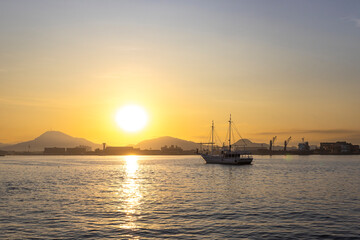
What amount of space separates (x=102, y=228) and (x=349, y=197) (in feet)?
127

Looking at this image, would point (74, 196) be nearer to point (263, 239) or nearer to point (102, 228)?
point (102, 228)

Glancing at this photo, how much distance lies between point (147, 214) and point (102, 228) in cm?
798

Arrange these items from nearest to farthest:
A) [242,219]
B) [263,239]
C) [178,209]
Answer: [263,239]
[242,219]
[178,209]

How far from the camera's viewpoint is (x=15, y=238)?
29.4 meters

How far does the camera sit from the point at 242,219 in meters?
36.8

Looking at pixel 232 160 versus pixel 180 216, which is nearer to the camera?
pixel 180 216

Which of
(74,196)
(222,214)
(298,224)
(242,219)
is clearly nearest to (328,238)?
(298,224)

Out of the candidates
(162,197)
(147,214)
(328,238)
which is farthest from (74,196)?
(328,238)

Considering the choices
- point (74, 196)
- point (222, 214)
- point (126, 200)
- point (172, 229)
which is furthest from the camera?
point (74, 196)

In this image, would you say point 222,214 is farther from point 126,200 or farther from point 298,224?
point 126,200

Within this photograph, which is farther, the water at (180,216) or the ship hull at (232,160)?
the ship hull at (232,160)

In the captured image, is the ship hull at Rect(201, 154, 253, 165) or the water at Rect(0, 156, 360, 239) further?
the ship hull at Rect(201, 154, 253, 165)

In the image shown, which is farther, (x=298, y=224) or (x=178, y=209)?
(x=178, y=209)

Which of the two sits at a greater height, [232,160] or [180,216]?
[232,160]
